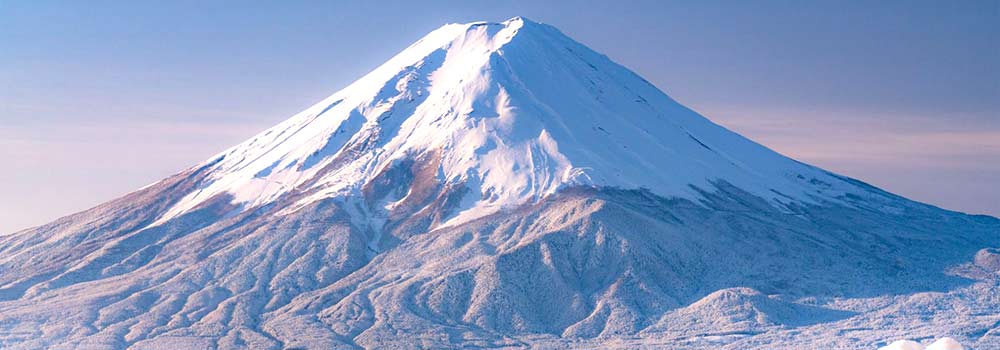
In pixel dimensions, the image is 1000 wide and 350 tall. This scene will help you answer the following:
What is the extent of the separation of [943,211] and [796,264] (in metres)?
37.3

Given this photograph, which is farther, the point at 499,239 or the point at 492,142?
the point at 492,142

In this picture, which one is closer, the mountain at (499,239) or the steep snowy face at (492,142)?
the mountain at (499,239)

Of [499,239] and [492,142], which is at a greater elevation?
[492,142]

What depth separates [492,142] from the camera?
423 feet

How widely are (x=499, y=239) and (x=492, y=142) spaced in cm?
1840

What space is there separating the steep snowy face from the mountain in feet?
0.98

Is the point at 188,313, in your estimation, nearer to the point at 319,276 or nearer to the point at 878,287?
the point at 319,276

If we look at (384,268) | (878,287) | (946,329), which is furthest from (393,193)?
(946,329)

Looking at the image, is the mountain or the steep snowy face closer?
the mountain

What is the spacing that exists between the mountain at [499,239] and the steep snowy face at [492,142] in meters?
0.30

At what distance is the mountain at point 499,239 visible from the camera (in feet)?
324

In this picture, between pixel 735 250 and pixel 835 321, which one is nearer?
pixel 835 321

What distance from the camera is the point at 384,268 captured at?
110250 mm

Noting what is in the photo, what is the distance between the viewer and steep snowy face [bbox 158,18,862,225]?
124m
